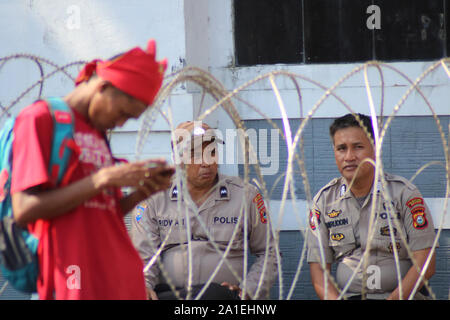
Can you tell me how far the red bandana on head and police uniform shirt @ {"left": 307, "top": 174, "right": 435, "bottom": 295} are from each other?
1.56m

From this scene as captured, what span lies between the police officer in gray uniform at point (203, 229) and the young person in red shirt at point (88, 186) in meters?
1.27

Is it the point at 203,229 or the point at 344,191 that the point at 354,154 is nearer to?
the point at 344,191

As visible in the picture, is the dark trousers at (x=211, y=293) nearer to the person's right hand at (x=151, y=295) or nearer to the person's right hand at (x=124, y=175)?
the person's right hand at (x=151, y=295)

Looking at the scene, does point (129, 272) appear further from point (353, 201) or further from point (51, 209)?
point (353, 201)

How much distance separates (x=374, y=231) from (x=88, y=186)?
1900 millimetres

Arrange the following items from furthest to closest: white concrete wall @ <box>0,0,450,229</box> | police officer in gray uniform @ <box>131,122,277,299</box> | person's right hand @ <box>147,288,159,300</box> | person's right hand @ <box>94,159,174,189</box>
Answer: white concrete wall @ <box>0,0,450,229</box> → police officer in gray uniform @ <box>131,122,277,299</box> → person's right hand @ <box>147,288,159,300</box> → person's right hand @ <box>94,159,174,189</box>

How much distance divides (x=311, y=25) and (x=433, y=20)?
0.87 m

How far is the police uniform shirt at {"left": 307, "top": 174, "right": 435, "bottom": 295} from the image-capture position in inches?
137

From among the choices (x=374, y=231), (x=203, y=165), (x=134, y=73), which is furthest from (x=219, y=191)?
(x=134, y=73)

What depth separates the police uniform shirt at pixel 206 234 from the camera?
3580 millimetres

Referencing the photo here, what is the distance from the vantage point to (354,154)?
3.61m

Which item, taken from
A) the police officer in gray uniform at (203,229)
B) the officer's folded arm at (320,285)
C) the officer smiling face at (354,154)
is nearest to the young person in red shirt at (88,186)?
the police officer in gray uniform at (203,229)

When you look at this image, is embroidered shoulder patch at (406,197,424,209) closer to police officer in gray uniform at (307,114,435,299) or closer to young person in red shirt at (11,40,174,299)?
police officer in gray uniform at (307,114,435,299)

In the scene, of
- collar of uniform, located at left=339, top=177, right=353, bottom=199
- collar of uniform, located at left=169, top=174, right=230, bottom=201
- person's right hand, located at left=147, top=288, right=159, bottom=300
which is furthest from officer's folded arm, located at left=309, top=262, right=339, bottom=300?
person's right hand, located at left=147, top=288, right=159, bottom=300
